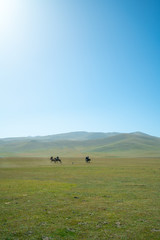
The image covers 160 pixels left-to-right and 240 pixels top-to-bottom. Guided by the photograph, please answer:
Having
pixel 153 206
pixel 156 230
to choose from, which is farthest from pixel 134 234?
pixel 153 206

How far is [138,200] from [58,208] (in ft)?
22.9

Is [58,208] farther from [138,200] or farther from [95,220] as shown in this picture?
[138,200]

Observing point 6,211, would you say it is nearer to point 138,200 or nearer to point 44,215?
point 44,215

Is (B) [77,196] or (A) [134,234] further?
(B) [77,196]

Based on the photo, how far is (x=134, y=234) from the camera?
32.6 ft

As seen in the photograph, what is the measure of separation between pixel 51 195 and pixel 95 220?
305 inches

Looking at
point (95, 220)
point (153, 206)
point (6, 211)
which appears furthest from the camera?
point (153, 206)

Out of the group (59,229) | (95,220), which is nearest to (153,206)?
(95,220)

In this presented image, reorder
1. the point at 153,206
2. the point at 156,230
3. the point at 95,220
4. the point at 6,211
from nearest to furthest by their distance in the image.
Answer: the point at 156,230 → the point at 95,220 → the point at 6,211 → the point at 153,206

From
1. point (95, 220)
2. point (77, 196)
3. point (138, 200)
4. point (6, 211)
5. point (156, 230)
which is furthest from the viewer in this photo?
point (77, 196)

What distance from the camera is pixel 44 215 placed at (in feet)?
41.9

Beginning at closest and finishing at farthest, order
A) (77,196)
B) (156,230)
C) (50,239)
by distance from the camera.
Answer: (50,239) → (156,230) → (77,196)

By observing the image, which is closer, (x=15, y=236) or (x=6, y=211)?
(x=15, y=236)

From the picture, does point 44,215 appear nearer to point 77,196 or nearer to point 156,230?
point 77,196
